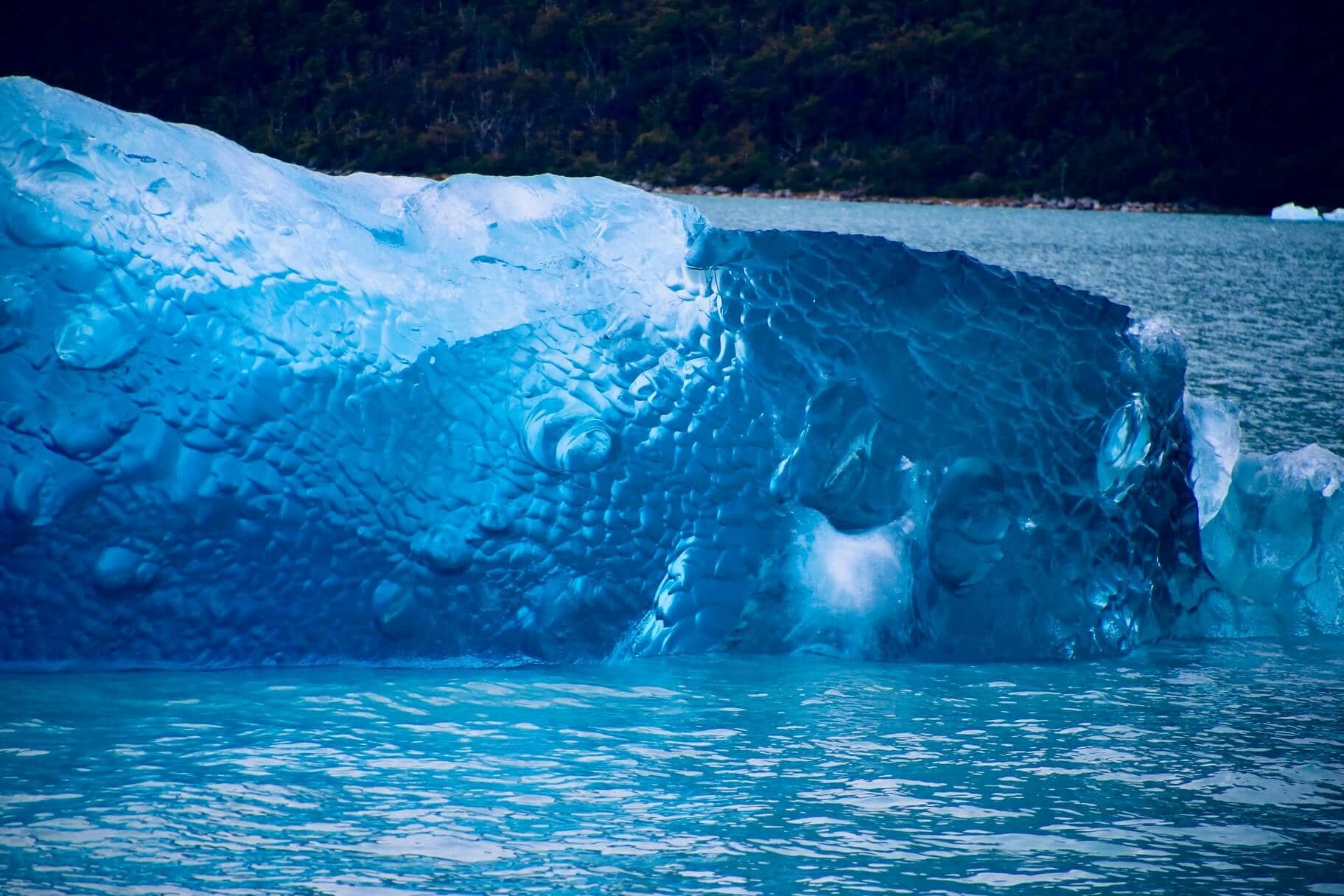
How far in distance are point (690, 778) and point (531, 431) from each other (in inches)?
52.3

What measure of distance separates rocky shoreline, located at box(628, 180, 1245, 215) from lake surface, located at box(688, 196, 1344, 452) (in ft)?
21.4

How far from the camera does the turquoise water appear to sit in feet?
9.86

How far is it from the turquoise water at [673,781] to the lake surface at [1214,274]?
15.2 ft

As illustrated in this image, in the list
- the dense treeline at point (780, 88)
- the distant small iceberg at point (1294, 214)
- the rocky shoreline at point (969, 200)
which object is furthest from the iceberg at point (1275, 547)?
the dense treeline at point (780, 88)

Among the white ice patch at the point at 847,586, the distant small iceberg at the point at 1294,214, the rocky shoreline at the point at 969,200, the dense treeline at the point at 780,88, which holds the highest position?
the dense treeline at the point at 780,88

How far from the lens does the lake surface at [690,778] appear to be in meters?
3.01

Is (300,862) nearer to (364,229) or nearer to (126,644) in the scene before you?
(126,644)

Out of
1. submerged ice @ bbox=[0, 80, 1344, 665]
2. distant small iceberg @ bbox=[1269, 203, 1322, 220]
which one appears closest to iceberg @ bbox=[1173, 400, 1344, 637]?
submerged ice @ bbox=[0, 80, 1344, 665]

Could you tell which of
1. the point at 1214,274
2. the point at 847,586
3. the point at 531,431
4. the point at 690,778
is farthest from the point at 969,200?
the point at 690,778

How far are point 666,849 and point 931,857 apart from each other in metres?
0.58

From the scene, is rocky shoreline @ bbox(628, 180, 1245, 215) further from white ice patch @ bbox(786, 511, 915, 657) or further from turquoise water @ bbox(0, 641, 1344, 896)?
turquoise water @ bbox(0, 641, 1344, 896)

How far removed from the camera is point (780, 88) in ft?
270

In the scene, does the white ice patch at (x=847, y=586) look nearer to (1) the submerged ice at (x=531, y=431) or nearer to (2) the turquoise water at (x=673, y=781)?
(1) the submerged ice at (x=531, y=431)

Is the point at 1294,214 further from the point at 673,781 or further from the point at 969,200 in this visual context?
the point at 673,781
